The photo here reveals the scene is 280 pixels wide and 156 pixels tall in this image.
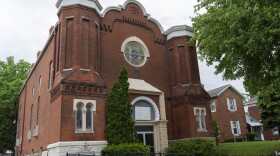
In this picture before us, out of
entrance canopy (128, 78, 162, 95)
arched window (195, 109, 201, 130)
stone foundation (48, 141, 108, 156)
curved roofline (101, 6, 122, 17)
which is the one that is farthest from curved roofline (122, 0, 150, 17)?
stone foundation (48, 141, 108, 156)

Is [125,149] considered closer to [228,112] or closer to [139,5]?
[139,5]

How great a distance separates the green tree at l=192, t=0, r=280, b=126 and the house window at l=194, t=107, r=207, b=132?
526cm

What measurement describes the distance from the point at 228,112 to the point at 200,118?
704 inches

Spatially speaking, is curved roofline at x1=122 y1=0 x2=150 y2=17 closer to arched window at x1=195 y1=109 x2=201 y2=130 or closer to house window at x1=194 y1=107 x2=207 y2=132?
house window at x1=194 y1=107 x2=207 y2=132

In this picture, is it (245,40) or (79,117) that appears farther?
(79,117)

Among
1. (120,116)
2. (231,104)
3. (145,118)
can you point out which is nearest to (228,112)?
(231,104)

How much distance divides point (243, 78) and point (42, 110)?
15.1 m

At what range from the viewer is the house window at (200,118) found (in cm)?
2145

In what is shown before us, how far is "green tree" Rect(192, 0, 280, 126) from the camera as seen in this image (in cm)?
1231

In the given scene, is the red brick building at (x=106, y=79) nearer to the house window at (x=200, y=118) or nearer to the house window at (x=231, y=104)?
the house window at (x=200, y=118)

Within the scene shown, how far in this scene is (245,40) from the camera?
13.1 meters

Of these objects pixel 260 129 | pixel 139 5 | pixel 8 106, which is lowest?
pixel 260 129

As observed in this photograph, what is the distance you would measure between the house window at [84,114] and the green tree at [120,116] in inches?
43.1

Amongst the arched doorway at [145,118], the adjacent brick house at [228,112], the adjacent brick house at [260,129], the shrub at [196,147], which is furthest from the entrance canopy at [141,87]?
the adjacent brick house at [260,129]
